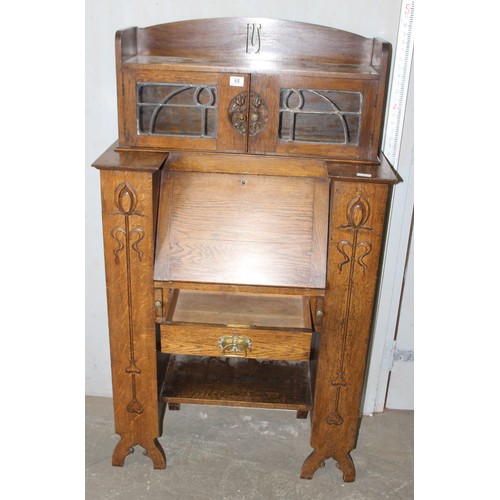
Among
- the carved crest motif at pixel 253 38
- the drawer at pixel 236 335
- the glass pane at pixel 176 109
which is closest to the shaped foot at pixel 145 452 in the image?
the drawer at pixel 236 335

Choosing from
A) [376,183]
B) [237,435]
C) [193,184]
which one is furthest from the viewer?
[237,435]

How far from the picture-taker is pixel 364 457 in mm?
2438

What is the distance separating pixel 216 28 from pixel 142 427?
154 centimetres

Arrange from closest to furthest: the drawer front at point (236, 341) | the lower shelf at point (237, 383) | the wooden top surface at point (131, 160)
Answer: the wooden top surface at point (131, 160) < the drawer front at point (236, 341) < the lower shelf at point (237, 383)

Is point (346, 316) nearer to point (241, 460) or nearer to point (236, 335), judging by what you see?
point (236, 335)

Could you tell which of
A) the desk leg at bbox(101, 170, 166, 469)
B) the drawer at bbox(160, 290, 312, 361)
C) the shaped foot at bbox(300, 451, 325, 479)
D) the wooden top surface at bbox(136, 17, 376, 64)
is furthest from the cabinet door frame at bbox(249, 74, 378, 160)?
the shaped foot at bbox(300, 451, 325, 479)

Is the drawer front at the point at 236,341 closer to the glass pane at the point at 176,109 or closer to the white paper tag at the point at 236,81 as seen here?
the glass pane at the point at 176,109

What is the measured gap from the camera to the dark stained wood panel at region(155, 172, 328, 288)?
1877 mm

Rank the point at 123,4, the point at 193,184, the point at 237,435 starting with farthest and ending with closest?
the point at 237,435
the point at 123,4
the point at 193,184

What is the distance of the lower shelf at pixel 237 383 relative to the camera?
2156mm

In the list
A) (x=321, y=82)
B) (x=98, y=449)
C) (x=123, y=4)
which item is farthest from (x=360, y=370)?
(x=123, y=4)

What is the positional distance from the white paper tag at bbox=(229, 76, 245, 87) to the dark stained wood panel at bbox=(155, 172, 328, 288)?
331 millimetres

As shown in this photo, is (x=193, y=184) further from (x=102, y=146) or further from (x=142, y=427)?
(x=142, y=427)

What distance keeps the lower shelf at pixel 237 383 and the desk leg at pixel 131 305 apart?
0.13 m
